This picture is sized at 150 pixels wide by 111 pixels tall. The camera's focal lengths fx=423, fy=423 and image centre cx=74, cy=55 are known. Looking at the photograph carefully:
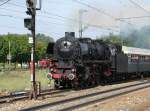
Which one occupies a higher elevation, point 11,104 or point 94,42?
point 94,42

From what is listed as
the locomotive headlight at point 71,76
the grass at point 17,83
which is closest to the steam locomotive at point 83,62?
the locomotive headlight at point 71,76

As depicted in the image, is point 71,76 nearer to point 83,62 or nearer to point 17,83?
point 83,62

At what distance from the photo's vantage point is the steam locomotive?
27.8 m

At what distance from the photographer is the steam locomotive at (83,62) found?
27.8 meters

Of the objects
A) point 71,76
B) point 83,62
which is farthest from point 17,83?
point 71,76

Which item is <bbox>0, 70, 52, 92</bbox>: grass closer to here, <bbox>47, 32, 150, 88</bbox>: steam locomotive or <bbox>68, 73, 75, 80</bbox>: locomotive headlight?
<bbox>47, 32, 150, 88</bbox>: steam locomotive

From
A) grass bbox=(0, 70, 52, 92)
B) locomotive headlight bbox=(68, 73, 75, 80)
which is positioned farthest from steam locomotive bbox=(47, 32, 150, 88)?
grass bbox=(0, 70, 52, 92)

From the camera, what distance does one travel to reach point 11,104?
18.2m

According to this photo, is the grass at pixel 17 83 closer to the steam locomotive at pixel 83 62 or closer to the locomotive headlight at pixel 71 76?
the steam locomotive at pixel 83 62

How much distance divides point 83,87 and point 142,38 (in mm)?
32741

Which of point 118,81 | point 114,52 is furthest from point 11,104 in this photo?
point 118,81

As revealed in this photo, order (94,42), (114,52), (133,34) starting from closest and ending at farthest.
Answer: (94,42) → (114,52) → (133,34)

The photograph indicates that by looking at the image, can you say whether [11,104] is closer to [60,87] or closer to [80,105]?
[80,105]

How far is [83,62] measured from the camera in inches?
1118
